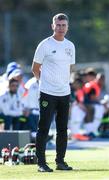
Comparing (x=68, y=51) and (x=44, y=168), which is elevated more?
(x=68, y=51)

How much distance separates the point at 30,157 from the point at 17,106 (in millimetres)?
6393

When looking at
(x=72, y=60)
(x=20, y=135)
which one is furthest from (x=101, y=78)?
(x=72, y=60)

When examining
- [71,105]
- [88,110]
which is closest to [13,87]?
[71,105]

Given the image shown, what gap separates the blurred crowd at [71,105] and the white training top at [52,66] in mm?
6839

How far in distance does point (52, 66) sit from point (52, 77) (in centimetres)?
17

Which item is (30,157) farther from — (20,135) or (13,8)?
(13,8)

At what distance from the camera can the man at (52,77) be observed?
46.1 feet

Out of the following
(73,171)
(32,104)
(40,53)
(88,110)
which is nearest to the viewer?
(73,171)

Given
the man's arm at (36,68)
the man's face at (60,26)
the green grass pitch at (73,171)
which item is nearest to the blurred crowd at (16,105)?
the green grass pitch at (73,171)

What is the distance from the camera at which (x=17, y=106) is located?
21.8 meters

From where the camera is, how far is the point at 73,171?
45.9 ft

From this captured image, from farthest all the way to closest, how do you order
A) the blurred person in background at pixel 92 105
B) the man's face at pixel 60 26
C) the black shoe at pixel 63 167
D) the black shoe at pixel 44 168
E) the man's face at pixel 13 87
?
1. the blurred person in background at pixel 92 105
2. the man's face at pixel 13 87
3. the black shoe at pixel 63 167
4. the man's face at pixel 60 26
5. the black shoe at pixel 44 168

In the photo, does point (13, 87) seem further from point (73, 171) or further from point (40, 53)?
point (73, 171)

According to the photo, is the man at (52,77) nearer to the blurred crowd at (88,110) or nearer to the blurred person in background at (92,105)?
the blurred crowd at (88,110)
